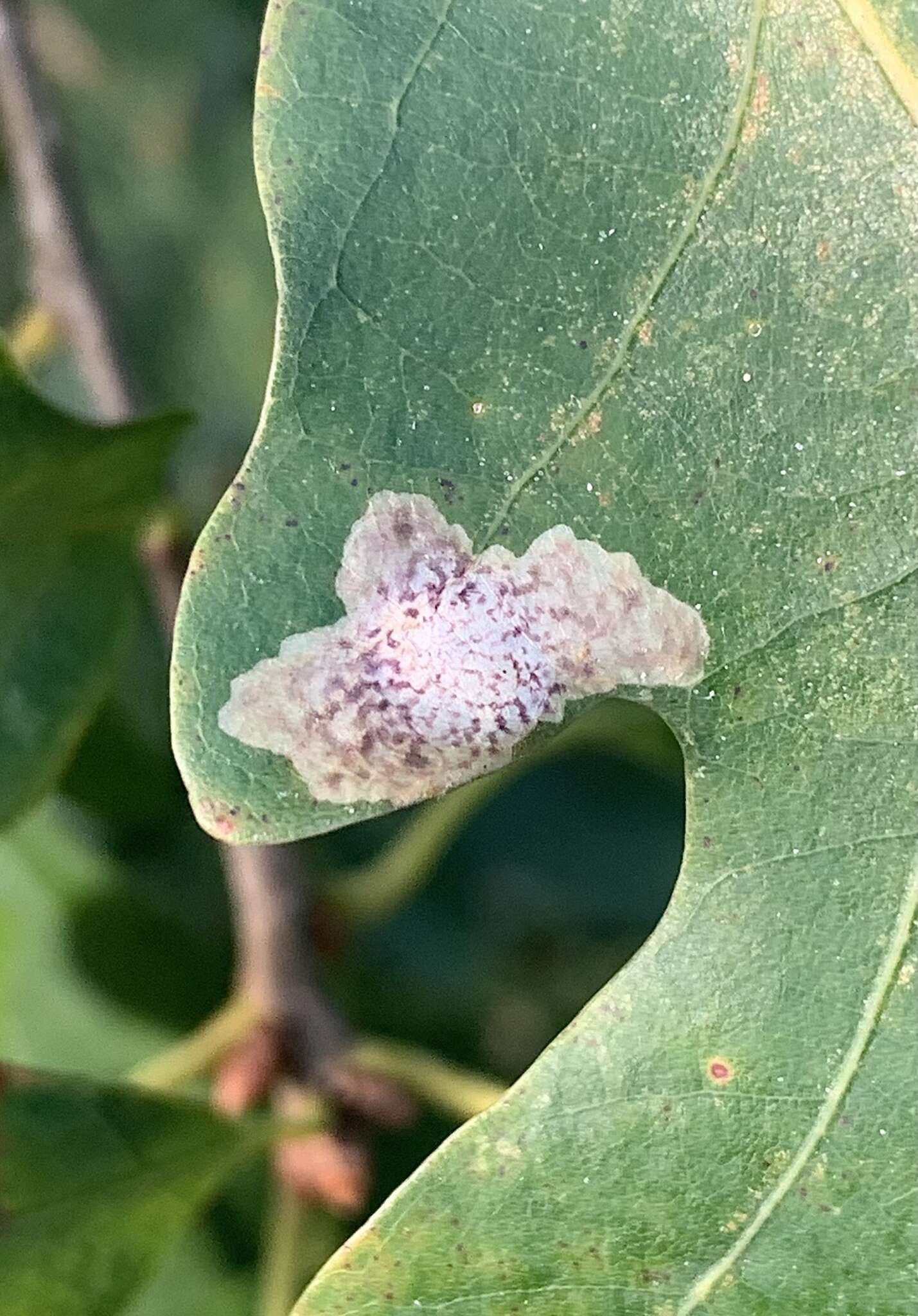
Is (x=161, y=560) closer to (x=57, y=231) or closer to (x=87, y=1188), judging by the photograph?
Result: (x=57, y=231)

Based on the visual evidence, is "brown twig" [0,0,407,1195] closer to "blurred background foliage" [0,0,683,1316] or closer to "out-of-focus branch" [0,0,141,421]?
"out-of-focus branch" [0,0,141,421]

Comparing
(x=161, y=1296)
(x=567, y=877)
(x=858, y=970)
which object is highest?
(x=858, y=970)

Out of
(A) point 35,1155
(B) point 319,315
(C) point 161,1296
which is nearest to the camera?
(B) point 319,315

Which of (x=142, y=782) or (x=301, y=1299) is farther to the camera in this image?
(x=142, y=782)

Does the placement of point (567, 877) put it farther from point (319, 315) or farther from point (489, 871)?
point (319, 315)

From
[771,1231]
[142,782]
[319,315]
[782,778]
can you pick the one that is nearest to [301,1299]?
[771,1231]

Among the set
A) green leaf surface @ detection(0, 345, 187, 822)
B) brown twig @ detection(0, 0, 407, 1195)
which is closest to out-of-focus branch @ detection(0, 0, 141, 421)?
brown twig @ detection(0, 0, 407, 1195)

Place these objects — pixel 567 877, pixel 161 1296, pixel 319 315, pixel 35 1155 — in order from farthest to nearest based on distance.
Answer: pixel 567 877
pixel 161 1296
pixel 35 1155
pixel 319 315
